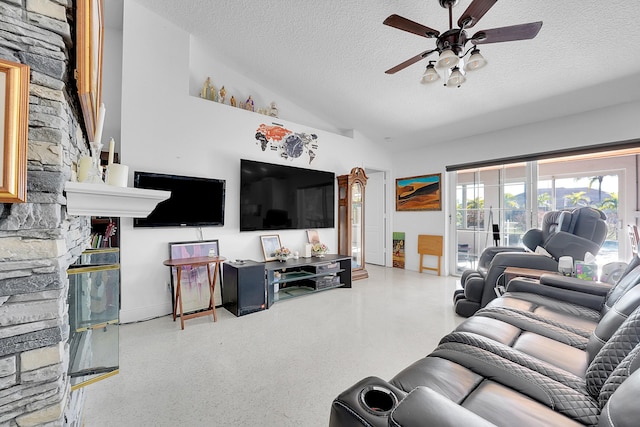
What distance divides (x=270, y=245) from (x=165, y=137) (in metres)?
1.92

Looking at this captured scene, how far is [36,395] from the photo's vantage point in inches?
34.2

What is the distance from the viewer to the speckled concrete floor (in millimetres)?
1607

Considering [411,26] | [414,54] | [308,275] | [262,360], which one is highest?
[414,54]

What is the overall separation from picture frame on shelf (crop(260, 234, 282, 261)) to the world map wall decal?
50.0 inches

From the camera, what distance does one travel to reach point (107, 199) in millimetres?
1115

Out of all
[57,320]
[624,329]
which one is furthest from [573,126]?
[57,320]

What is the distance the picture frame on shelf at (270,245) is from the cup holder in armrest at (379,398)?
3045mm

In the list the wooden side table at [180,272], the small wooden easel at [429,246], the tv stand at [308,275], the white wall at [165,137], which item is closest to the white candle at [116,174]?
the wooden side table at [180,272]

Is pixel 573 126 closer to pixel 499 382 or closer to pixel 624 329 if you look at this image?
pixel 624 329

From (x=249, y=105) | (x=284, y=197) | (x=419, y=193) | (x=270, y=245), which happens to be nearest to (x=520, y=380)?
(x=270, y=245)

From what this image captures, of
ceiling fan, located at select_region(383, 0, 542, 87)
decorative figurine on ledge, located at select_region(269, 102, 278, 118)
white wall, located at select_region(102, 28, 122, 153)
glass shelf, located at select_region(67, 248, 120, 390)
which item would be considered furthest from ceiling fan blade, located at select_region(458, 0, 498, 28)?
white wall, located at select_region(102, 28, 122, 153)

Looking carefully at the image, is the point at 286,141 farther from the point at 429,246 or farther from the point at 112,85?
the point at 429,246

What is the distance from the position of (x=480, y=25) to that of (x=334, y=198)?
3.05 meters

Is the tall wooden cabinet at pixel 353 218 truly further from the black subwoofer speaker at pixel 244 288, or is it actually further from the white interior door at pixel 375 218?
the black subwoofer speaker at pixel 244 288
